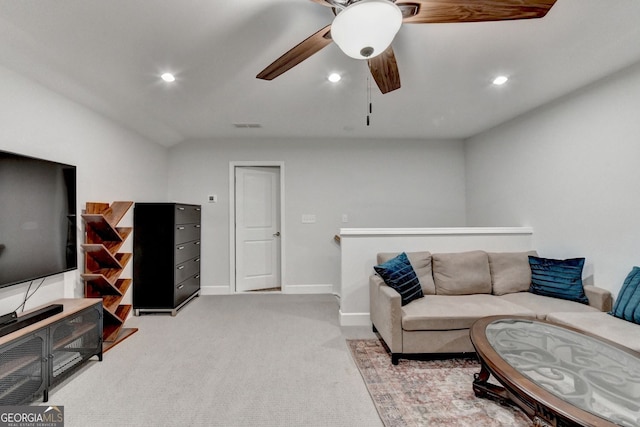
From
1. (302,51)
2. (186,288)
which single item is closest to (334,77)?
(302,51)

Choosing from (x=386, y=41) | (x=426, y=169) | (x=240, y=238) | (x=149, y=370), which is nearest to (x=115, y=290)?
(x=149, y=370)

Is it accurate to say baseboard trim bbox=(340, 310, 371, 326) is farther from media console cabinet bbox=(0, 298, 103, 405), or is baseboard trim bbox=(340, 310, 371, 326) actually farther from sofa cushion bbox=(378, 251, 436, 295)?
media console cabinet bbox=(0, 298, 103, 405)

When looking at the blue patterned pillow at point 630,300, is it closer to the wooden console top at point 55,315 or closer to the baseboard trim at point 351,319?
the baseboard trim at point 351,319

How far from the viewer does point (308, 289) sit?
4535 mm

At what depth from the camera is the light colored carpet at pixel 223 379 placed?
1776 millimetres

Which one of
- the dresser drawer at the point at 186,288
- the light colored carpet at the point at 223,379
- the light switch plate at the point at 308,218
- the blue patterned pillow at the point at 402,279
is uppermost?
the light switch plate at the point at 308,218

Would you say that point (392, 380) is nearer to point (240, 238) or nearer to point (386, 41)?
point (386, 41)

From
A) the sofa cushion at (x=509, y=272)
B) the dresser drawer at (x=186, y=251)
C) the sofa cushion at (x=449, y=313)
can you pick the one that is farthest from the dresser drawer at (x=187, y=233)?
the sofa cushion at (x=509, y=272)

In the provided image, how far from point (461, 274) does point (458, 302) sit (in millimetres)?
407

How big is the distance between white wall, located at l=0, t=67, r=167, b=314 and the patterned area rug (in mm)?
2618

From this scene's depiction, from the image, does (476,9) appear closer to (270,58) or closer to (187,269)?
(270,58)

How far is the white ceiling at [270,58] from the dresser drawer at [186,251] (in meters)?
1.58

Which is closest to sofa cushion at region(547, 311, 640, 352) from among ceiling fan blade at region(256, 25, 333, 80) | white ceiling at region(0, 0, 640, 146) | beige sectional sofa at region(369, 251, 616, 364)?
beige sectional sofa at region(369, 251, 616, 364)

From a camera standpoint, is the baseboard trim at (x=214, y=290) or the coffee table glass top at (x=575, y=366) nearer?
the coffee table glass top at (x=575, y=366)
